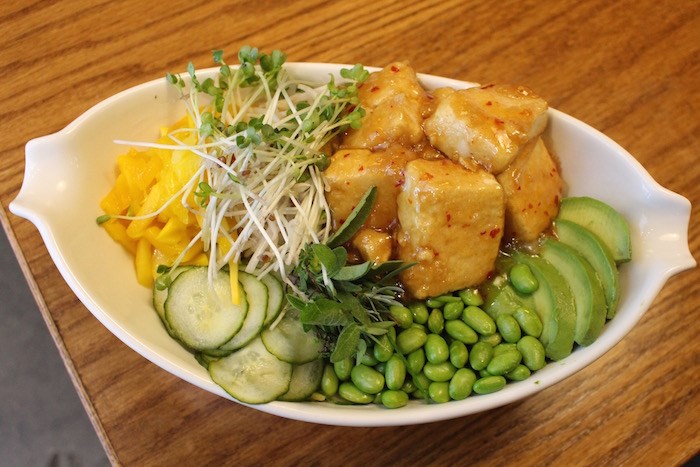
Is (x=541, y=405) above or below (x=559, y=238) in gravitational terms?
below

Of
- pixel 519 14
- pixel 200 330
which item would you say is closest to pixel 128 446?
pixel 200 330

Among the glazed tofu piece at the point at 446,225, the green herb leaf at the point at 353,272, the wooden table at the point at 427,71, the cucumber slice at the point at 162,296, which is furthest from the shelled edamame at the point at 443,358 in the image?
the cucumber slice at the point at 162,296

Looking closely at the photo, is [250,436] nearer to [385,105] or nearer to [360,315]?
[360,315]

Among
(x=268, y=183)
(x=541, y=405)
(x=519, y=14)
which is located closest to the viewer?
(x=268, y=183)

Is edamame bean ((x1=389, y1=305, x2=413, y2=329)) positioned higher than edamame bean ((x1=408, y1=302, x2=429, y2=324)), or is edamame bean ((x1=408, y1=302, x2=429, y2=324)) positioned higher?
edamame bean ((x1=389, y1=305, x2=413, y2=329))

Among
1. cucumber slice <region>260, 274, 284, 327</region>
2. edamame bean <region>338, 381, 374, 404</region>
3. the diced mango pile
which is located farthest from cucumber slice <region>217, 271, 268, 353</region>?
edamame bean <region>338, 381, 374, 404</region>

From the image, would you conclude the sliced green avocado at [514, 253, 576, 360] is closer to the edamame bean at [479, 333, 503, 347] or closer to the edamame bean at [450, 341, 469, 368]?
the edamame bean at [479, 333, 503, 347]
